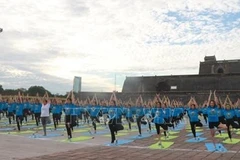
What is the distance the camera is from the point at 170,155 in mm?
10641

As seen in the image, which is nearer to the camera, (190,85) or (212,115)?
(212,115)

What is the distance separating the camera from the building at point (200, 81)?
58781 mm

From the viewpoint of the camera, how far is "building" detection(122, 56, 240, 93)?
193ft

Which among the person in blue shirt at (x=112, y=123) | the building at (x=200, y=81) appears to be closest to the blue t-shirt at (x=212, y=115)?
the person in blue shirt at (x=112, y=123)

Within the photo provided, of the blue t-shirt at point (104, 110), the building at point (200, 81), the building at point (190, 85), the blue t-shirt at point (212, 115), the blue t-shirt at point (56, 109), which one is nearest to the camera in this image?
the blue t-shirt at point (212, 115)

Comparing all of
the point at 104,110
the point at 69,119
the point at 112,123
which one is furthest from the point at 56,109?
the point at 112,123

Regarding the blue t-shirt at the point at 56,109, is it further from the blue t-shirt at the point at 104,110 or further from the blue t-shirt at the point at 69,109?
the blue t-shirt at the point at 69,109

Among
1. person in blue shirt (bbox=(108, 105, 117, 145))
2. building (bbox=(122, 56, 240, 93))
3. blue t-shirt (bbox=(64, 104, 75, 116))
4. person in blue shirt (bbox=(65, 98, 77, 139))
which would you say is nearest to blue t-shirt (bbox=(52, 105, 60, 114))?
person in blue shirt (bbox=(65, 98, 77, 139))

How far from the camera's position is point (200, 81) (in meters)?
61.6

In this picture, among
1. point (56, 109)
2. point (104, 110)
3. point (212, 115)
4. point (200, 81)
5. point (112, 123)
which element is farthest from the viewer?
point (200, 81)

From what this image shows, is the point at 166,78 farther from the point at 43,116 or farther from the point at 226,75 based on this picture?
the point at 43,116

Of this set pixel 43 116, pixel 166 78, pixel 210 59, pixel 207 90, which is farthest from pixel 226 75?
pixel 43 116

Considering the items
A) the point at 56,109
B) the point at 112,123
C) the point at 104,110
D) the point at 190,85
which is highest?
the point at 190,85

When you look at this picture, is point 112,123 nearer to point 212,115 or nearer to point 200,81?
point 212,115
